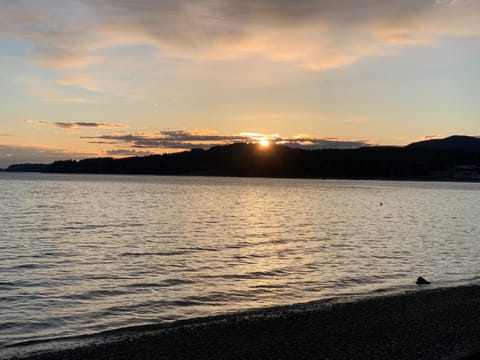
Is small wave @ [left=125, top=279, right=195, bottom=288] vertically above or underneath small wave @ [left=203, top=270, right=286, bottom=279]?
above

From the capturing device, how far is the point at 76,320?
16.2 meters

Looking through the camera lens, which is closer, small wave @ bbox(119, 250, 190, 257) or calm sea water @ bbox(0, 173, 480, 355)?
calm sea water @ bbox(0, 173, 480, 355)

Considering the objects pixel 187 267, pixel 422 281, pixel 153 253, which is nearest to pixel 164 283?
pixel 187 267

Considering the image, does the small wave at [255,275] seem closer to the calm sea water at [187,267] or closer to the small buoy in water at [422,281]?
the calm sea water at [187,267]

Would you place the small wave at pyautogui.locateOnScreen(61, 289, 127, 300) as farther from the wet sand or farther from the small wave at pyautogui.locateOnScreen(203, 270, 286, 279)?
the wet sand

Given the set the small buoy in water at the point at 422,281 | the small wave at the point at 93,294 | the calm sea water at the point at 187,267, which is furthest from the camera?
the small buoy in water at the point at 422,281

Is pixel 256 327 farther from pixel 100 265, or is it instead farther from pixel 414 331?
pixel 100 265

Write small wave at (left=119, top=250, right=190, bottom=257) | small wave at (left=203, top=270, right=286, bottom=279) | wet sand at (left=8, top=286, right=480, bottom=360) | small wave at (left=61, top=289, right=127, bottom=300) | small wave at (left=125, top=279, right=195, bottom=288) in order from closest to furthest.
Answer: wet sand at (left=8, top=286, right=480, bottom=360)
small wave at (left=61, top=289, right=127, bottom=300)
small wave at (left=125, top=279, right=195, bottom=288)
small wave at (left=203, top=270, right=286, bottom=279)
small wave at (left=119, top=250, right=190, bottom=257)

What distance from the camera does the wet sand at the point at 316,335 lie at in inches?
473

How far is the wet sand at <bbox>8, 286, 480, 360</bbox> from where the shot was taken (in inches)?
473

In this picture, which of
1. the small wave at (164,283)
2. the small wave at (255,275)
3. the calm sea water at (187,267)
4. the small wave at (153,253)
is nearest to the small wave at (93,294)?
the calm sea water at (187,267)

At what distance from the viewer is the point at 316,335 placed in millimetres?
13648

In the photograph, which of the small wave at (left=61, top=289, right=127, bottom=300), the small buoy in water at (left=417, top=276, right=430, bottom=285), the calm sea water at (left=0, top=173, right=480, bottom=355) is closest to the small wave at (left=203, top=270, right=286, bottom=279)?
the calm sea water at (left=0, top=173, right=480, bottom=355)

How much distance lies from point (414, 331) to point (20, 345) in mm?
10657
